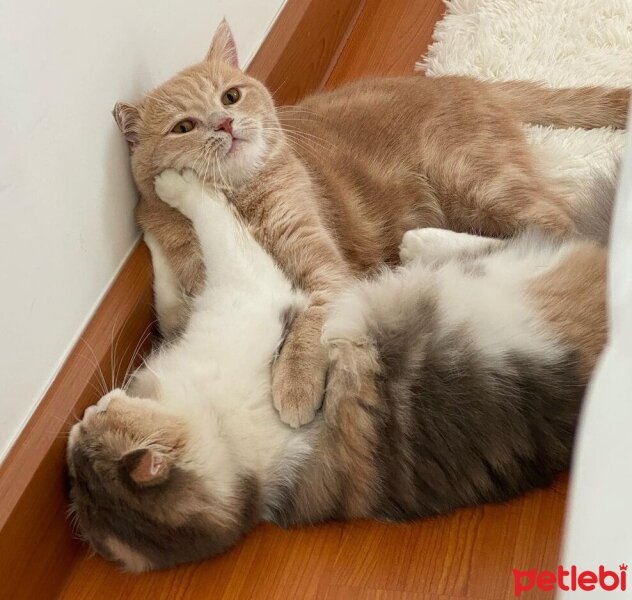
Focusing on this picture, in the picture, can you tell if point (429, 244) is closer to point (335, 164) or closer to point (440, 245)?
point (440, 245)

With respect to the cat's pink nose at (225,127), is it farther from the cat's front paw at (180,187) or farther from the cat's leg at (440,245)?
the cat's leg at (440,245)

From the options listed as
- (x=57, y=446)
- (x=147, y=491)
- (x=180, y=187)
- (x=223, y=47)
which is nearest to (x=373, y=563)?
(x=147, y=491)

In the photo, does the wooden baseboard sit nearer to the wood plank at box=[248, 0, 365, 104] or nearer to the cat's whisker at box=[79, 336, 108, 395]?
the cat's whisker at box=[79, 336, 108, 395]

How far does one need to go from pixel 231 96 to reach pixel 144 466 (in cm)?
80

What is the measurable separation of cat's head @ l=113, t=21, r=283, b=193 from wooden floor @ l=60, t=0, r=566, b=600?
701 mm

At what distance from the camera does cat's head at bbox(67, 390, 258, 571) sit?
4.08 feet

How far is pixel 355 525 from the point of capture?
1.39 metres

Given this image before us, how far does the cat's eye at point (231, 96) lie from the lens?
5.32ft

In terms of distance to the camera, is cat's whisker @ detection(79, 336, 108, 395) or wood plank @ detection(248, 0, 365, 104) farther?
wood plank @ detection(248, 0, 365, 104)

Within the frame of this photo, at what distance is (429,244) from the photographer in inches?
63.8

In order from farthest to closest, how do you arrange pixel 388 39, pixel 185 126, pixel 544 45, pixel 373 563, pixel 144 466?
pixel 388 39
pixel 544 45
pixel 185 126
pixel 373 563
pixel 144 466

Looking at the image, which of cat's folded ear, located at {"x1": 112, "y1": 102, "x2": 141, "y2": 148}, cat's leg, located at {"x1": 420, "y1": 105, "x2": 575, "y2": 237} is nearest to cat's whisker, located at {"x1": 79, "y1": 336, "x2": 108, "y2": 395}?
cat's folded ear, located at {"x1": 112, "y1": 102, "x2": 141, "y2": 148}

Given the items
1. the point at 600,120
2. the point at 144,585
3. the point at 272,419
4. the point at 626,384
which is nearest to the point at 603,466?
the point at 626,384

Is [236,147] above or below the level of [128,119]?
below
